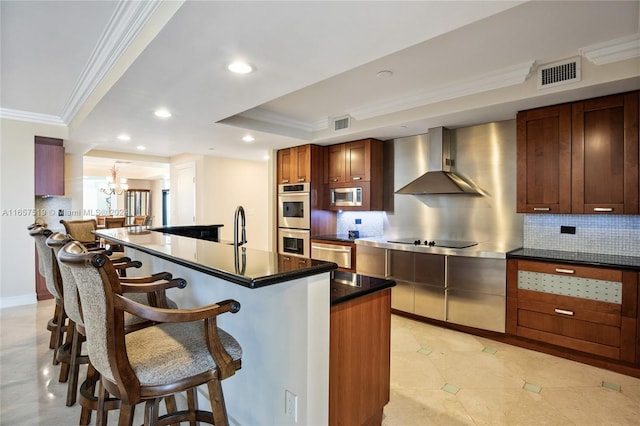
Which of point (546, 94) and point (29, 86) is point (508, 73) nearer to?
point (546, 94)

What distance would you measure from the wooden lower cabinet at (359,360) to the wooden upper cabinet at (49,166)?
4.95 m

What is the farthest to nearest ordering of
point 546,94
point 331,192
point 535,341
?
point 331,192 → point 535,341 → point 546,94

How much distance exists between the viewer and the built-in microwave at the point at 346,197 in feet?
15.2

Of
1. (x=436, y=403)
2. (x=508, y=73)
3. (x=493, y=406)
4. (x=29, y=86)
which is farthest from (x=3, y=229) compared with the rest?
(x=508, y=73)

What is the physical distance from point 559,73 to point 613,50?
338 millimetres

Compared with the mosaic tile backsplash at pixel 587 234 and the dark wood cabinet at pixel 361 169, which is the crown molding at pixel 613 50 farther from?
the dark wood cabinet at pixel 361 169

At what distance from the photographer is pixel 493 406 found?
2.17m

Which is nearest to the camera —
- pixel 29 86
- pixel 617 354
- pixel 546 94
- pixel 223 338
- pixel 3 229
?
pixel 223 338

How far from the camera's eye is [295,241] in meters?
5.19

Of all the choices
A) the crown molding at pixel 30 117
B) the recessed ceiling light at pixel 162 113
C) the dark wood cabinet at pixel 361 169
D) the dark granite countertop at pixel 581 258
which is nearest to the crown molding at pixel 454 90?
the dark wood cabinet at pixel 361 169

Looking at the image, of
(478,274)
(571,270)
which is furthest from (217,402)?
(571,270)

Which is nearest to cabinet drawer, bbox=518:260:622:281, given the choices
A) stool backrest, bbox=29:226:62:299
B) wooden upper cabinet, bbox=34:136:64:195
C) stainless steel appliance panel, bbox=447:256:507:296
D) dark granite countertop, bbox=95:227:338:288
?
stainless steel appliance panel, bbox=447:256:507:296

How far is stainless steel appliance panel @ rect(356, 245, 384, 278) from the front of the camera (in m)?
4.03

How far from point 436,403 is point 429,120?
8.98 feet
